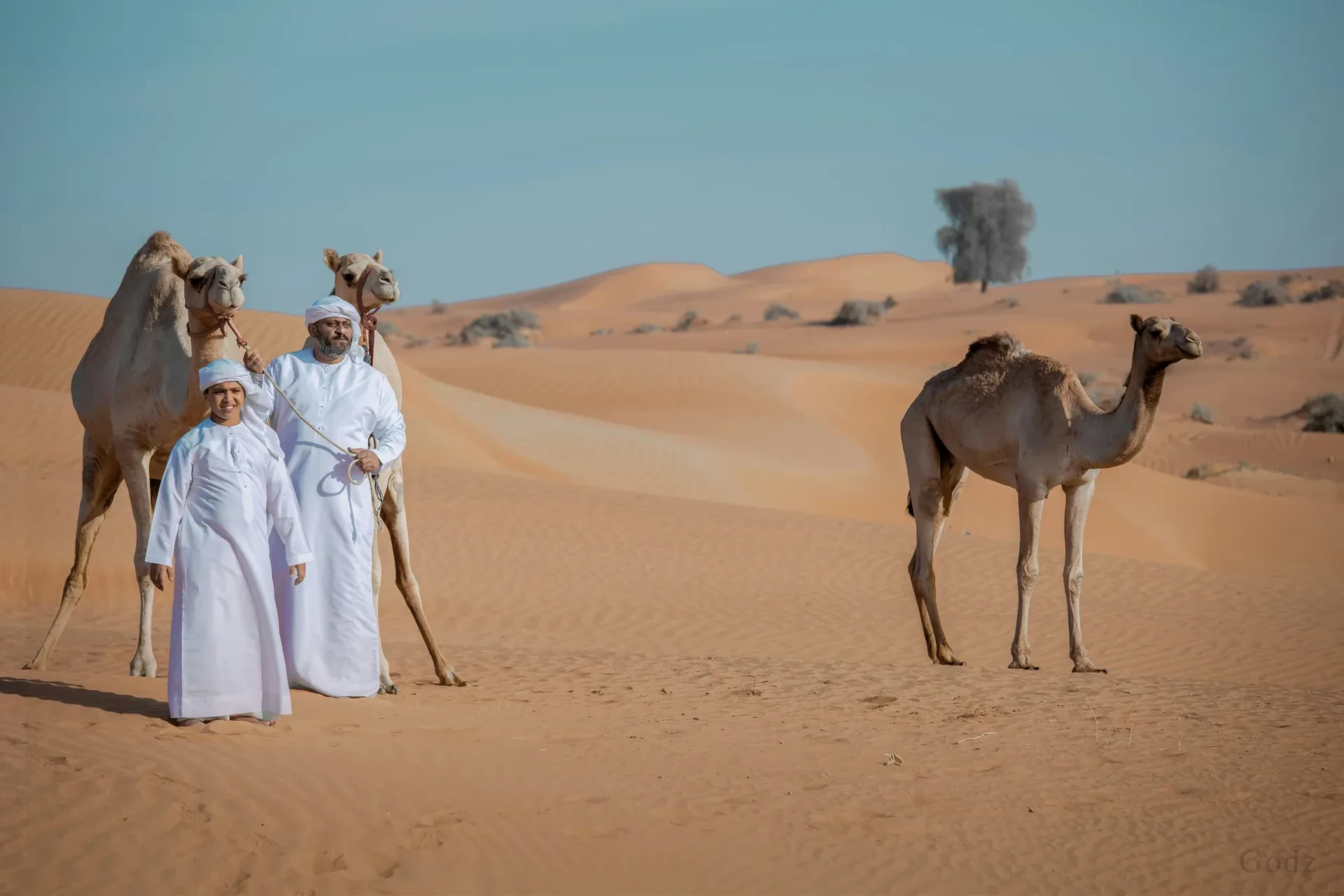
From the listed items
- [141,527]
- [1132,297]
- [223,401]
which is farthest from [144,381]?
[1132,297]

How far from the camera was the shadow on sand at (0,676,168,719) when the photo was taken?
658 centimetres

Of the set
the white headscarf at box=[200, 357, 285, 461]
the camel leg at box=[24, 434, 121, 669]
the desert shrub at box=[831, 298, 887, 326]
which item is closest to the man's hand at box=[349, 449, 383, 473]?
the white headscarf at box=[200, 357, 285, 461]

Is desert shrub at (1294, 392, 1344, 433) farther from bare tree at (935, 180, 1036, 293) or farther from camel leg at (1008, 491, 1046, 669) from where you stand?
bare tree at (935, 180, 1036, 293)

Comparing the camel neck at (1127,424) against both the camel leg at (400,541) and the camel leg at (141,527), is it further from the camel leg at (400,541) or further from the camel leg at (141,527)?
→ the camel leg at (141,527)

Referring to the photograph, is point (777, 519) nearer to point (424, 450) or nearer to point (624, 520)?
point (624, 520)

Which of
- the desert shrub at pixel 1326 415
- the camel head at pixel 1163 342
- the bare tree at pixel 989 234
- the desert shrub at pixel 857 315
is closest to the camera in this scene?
the camel head at pixel 1163 342

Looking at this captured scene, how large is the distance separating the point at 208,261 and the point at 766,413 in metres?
24.6

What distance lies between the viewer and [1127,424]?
9883 millimetres

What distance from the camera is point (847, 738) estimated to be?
24.2 feet

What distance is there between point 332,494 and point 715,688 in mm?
2981

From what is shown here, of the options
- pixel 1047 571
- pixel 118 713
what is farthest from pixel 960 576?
pixel 118 713

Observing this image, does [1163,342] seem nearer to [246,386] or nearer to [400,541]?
[400,541]

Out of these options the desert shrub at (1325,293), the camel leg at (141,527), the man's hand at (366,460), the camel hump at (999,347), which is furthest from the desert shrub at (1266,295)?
the man's hand at (366,460)

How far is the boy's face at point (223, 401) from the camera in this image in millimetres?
6473
